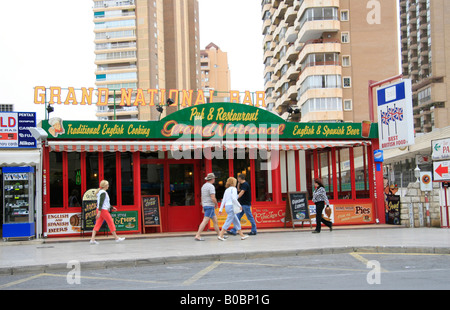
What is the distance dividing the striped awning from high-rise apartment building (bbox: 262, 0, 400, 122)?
42.2m

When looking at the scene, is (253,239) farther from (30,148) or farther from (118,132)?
(30,148)

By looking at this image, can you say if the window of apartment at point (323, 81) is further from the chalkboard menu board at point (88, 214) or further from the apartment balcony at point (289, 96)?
the chalkboard menu board at point (88, 214)

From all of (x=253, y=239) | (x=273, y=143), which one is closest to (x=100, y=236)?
(x=253, y=239)

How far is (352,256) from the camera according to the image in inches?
440

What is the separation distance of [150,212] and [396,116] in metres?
8.91

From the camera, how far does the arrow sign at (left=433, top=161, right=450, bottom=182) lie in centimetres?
1708

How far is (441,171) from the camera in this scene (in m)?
17.3

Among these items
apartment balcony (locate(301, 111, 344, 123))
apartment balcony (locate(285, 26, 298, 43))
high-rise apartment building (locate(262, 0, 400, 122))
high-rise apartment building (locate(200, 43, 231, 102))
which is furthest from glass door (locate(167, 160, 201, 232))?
high-rise apartment building (locate(200, 43, 231, 102))

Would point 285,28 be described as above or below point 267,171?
above

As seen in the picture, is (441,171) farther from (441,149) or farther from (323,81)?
(323,81)

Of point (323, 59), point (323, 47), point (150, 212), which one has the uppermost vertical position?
point (323, 47)

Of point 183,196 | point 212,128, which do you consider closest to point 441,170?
point 212,128

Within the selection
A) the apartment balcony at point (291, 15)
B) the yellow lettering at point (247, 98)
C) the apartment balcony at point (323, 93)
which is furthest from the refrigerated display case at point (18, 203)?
the apartment balcony at point (291, 15)

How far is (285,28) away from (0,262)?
219 ft
